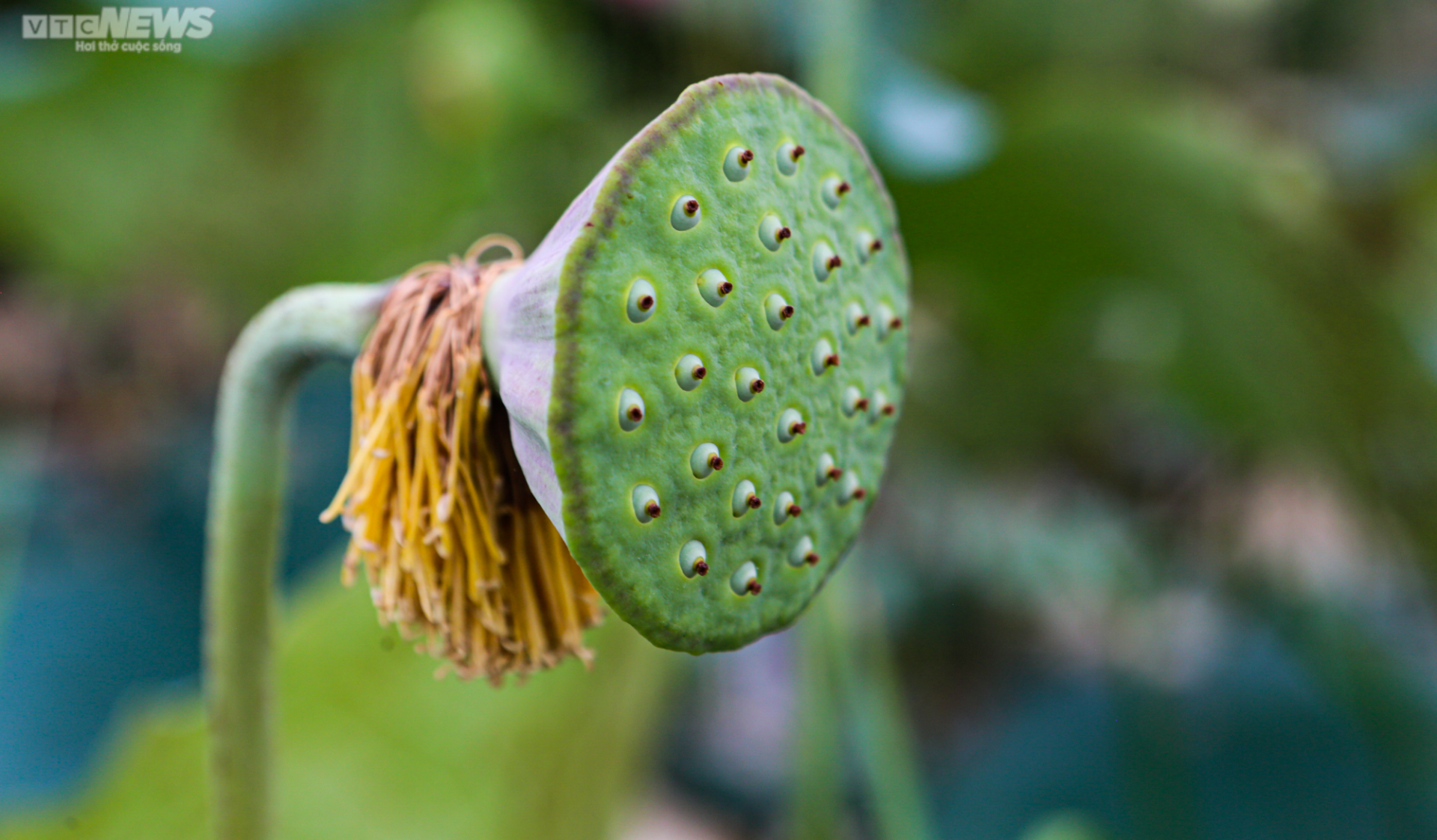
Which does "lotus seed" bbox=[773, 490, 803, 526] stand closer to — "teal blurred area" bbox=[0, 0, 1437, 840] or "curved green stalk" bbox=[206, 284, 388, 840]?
"curved green stalk" bbox=[206, 284, 388, 840]

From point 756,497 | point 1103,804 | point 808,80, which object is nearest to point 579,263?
point 756,497

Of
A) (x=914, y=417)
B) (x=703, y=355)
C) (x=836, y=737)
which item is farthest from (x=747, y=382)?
(x=914, y=417)

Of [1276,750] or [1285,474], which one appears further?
[1285,474]

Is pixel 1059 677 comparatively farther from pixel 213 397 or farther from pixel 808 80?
pixel 213 397

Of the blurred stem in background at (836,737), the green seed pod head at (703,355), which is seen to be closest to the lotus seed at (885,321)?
the green seed pod head at (703,355)

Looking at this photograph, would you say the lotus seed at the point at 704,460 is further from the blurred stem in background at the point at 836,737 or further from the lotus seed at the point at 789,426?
the blurred stem in background at the point at 836,737
